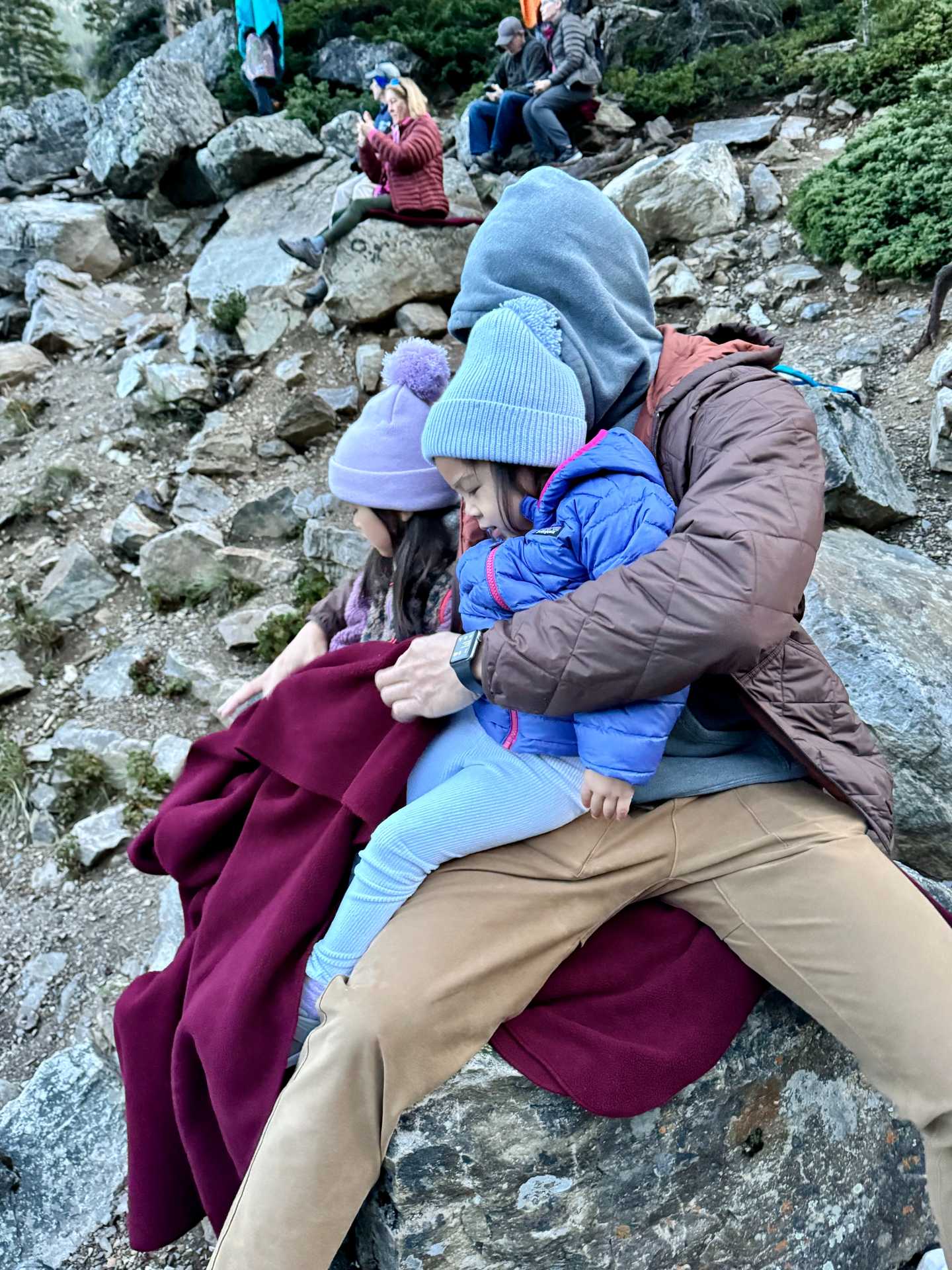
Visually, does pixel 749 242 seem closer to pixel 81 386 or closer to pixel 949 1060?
pixel 81 386

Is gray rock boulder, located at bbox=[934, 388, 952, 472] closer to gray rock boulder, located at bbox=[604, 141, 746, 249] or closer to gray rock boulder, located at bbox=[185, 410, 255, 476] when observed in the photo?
gray rock boulder, located at bbox=[604, 141, 746, 249]

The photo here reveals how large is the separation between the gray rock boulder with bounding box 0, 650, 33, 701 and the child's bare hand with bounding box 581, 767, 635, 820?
511 cm

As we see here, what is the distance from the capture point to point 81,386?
29.0 feet

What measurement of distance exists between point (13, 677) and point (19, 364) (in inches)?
186

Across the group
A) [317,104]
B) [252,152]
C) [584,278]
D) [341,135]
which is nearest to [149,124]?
[252,152]

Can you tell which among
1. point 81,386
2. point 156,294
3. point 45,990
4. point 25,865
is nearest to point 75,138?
point 156,294

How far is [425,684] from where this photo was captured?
223 cm

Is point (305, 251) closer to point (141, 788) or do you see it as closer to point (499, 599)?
point (141, 788)

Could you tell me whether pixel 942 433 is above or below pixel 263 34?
below

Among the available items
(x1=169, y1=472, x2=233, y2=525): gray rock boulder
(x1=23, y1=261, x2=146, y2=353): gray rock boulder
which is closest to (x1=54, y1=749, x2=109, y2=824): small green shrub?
(x1=169, y1=472, x2=233, y2=525): gray rock boulder

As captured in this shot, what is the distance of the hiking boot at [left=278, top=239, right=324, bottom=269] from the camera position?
9.08 metres

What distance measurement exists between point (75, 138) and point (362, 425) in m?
14.6

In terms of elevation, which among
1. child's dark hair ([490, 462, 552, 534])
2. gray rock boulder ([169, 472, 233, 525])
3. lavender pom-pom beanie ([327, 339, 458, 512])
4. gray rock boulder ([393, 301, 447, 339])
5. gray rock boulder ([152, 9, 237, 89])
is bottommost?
gray rock boulder ([169, 472, 233, 525])

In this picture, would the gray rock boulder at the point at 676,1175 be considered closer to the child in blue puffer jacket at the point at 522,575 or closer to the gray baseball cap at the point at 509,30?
the child in blue puffer jacket at the point at 522,575
